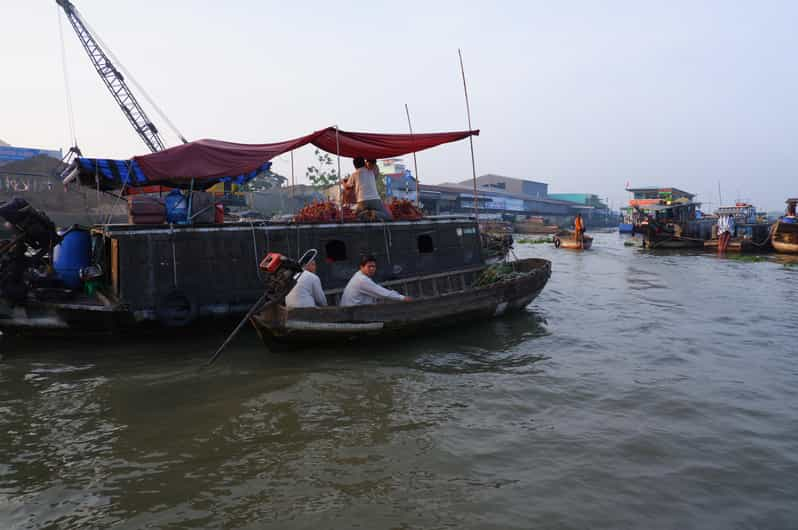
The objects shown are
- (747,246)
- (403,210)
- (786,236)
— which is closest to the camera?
(403,210)

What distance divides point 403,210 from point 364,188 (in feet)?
4.46

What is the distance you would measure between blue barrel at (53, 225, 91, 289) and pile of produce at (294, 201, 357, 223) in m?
4.09

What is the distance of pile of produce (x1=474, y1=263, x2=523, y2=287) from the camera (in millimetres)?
12117

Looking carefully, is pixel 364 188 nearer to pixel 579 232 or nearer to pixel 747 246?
pixel 579 232

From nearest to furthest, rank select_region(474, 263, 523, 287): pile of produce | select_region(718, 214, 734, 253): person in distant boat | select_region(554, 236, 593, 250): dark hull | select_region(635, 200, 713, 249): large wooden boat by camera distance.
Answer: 1. select_region(474, 263, 523, 287): pile of produce
2. select_region(718, 214, 734, 253): person in distant boat
3. select_region(635, 200, 713, 249): large wooden boat
4. select_region(554, 236, 593, 250): dark hull

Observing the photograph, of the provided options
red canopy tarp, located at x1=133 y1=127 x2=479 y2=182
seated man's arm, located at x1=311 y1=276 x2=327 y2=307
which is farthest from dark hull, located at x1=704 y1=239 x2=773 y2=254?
seated man's arm, located at x1=311 y1=276 x2=327 y2=307

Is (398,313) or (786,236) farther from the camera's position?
(786,236)

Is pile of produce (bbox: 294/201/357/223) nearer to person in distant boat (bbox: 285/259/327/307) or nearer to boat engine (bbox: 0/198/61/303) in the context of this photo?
person in distant boat (bbox: 285/259/327/307)

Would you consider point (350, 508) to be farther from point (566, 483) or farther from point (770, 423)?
point (770, 423)

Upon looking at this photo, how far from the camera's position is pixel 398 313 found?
8477mm

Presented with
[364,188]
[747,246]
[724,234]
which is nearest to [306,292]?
[364,188]

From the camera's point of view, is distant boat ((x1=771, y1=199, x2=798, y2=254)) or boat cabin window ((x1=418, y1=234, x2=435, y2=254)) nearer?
boat cabin window ((x1=418, y1=234, x2=435, y2=254))

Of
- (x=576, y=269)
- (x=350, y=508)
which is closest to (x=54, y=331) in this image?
(x=350, y=508)

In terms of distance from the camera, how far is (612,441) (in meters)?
5.32
